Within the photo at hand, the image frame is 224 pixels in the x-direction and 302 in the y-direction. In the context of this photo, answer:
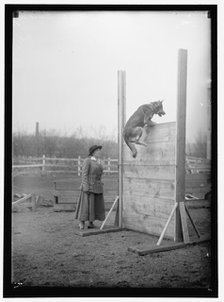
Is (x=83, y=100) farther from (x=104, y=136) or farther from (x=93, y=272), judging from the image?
(x=93, y=272)

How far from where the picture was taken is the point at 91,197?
598cm

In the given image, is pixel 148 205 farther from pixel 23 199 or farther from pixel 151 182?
pixel 23 199

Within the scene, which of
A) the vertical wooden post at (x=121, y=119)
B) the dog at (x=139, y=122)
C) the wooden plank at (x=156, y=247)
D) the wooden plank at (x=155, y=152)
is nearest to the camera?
the wooden plank at (x=156, y=247)

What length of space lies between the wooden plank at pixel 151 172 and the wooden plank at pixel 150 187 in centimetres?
8

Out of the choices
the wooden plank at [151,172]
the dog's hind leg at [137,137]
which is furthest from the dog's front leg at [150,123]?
the wooden plank at [151,172]

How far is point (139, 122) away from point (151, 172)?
2.82ft

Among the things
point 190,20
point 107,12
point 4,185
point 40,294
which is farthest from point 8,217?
point 190,20

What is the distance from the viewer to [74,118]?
15.8 feet

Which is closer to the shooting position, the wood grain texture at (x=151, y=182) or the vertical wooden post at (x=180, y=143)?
the vertical wooden post at (x=180, y=143)

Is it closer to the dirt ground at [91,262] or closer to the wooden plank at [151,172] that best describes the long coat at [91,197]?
the wooden plank at [151,172]

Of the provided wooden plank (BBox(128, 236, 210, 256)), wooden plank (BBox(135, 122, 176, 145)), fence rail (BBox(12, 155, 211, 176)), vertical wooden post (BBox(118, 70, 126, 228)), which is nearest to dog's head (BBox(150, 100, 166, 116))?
wooden plank (BBox(135, 122, 176, 145))

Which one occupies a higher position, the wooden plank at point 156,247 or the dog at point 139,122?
the dog at point 139,122

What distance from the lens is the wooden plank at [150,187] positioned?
542 cm

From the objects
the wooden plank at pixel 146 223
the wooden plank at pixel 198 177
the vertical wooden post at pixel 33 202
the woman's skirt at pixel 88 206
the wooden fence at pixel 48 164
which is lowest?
the wooden plank at pixel 146 223
